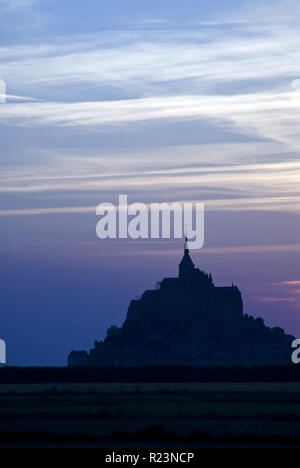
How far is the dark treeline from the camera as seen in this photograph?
136 meters

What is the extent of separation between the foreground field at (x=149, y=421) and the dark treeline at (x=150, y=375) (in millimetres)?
63070

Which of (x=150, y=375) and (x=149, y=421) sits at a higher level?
(x=150, y=375)

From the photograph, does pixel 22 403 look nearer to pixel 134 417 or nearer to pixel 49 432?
pixel 134 417

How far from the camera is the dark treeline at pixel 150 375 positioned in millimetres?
135500

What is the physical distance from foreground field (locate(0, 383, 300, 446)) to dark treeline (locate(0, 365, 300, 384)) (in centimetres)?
6307

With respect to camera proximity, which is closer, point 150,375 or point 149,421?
point 149,421

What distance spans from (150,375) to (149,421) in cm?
9589

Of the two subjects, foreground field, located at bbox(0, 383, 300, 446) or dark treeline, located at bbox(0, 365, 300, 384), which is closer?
foreground field, located at bbox(0, 383, 300, 446)

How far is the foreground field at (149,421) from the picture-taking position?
39.5 metres

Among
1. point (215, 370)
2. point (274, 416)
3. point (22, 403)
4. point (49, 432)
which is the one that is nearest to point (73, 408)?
point (22, 403)

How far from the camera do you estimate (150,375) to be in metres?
143

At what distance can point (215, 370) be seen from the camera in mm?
148250

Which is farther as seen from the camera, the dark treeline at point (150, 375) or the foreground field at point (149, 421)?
the dark treeline at point (150, 375)

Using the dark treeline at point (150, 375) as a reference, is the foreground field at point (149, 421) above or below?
below
